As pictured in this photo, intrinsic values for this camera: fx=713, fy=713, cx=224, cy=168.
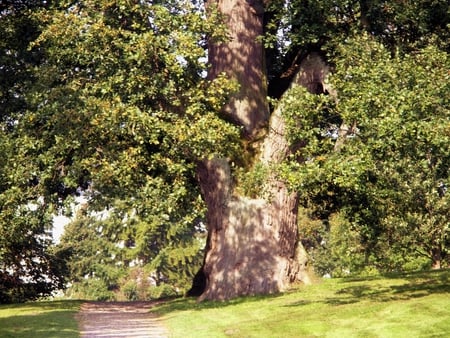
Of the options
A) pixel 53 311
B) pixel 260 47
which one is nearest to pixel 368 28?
pixel 260 47

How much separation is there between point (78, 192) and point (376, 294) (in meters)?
14.6

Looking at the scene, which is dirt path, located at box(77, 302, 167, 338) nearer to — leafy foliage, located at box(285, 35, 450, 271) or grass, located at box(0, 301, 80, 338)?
grass, located at box(0, 301, 80, 338)

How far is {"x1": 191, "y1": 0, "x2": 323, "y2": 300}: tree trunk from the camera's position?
25250 mm

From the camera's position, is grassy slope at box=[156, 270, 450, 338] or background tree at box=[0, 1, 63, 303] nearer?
grassy slope at box=[156, 270, 450, 338]

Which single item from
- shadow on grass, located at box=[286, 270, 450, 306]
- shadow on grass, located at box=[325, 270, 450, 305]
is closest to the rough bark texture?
shadow on grass, located at box=[286, 270, 450, 306]

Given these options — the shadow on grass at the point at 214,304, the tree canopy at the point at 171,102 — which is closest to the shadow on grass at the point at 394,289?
the tree canopy at the point at 171,102

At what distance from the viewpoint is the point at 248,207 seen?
25.9 meters

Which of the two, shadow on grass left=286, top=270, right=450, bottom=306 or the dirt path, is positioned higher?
shadow on grass left=286, top=270, right=450, bottom=306

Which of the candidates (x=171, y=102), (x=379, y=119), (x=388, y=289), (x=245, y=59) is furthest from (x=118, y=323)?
(x=245, y=59)

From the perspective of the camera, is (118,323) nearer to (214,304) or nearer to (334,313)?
(214,304)

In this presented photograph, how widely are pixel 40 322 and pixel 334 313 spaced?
8809 mm

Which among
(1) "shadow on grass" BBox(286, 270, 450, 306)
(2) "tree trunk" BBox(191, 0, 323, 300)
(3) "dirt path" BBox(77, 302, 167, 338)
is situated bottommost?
(3) "dirt path" BBox(77, 302, 167, 338)

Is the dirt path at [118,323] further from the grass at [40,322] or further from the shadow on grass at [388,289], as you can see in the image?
the shadow on grass at [388,289]

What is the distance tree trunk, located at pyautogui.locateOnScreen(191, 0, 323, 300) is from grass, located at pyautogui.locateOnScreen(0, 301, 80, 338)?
540 centimetres
